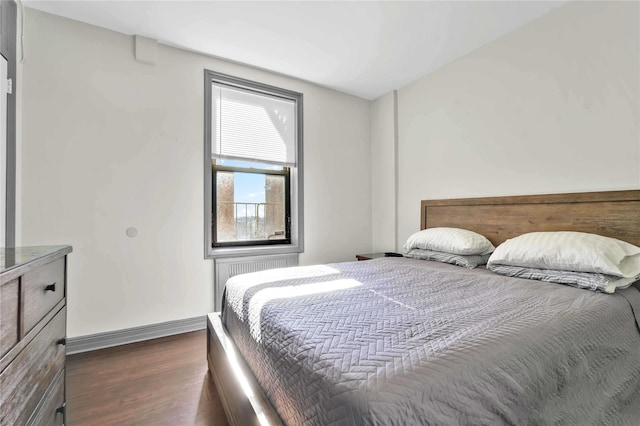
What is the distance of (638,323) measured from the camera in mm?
1410

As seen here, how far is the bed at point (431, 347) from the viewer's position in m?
0.74

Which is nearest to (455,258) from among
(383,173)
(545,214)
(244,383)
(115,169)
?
(545,214)

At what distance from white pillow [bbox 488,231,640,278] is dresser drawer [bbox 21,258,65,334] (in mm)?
2382

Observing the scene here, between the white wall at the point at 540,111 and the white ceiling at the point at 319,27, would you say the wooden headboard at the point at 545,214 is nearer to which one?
the white wall at the point at 540,111

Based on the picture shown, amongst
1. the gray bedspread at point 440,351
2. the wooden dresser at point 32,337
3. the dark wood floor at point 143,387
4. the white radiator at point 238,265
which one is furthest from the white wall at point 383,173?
the wooden dresser at point 32,337

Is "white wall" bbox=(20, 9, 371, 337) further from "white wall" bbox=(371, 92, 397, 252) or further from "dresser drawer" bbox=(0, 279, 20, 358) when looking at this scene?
"dresser drawer" bbox=(0, 279, 20, 358)

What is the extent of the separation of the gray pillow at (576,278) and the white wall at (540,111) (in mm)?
729

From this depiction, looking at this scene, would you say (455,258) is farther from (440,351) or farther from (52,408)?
(52,408)

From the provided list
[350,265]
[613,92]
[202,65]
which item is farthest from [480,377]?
[202,65]

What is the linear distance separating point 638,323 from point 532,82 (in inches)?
71.1

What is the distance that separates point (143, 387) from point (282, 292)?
1150mm

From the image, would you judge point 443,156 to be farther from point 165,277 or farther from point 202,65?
point 165,277

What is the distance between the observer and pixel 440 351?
847mm

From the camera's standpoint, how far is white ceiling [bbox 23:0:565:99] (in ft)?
6.85
